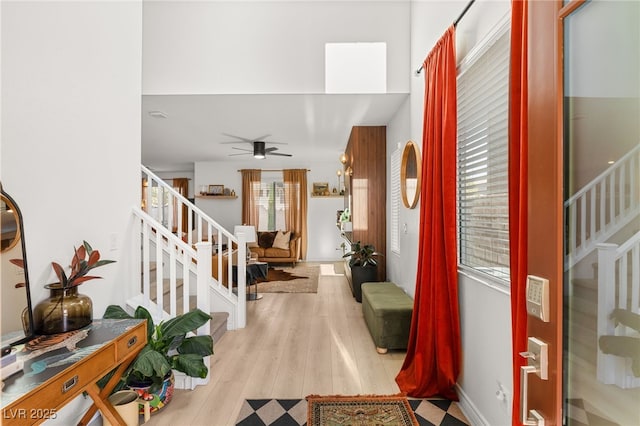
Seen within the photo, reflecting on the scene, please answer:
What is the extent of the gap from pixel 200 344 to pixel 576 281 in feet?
7.26

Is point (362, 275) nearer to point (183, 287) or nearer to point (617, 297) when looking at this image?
point (183, 287)

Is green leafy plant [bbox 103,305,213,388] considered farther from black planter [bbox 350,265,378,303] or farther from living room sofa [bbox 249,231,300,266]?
living room sofa [bbox 249,231,300,266]

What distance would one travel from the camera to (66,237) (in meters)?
1.89

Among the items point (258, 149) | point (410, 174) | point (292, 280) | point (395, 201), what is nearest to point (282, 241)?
point (292, 280)

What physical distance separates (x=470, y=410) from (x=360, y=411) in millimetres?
701

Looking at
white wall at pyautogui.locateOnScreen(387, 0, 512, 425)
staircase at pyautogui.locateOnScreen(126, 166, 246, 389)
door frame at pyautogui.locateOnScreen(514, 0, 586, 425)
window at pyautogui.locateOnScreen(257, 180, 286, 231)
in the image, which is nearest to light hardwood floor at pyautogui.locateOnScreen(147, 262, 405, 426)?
staircase at pyautogui.locateOnScreen(126, 166, 246, 389)

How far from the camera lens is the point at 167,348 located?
7.06 feet

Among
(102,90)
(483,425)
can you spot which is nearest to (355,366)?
(483,425)

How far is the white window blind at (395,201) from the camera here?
160 inches

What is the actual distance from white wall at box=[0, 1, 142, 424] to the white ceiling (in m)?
1.22

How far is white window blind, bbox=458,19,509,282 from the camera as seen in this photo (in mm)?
1738

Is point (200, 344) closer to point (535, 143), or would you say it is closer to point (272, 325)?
point (272, 325)

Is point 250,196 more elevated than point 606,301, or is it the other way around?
point 250,196

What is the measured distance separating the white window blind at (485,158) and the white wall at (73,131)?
8.05ft
